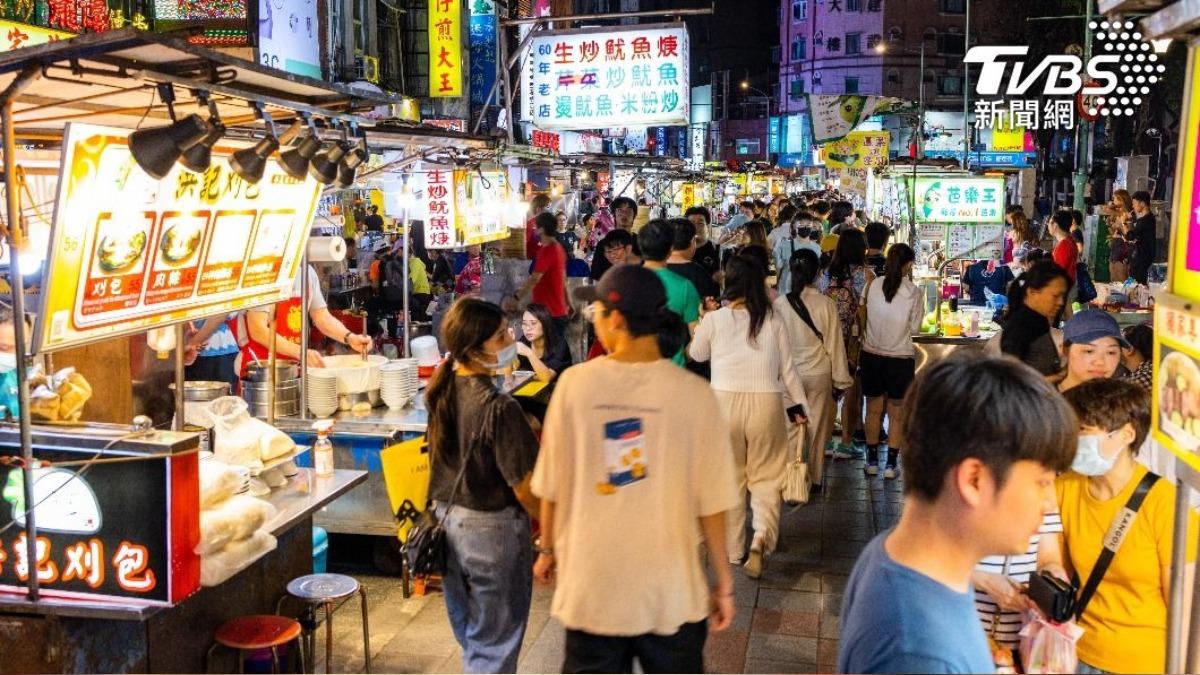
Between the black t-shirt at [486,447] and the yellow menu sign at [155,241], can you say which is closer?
the yellow menu sign at [155,241]

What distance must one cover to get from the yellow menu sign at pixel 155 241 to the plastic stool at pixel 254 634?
145 cm

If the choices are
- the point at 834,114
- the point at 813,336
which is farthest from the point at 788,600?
the point at 834,114

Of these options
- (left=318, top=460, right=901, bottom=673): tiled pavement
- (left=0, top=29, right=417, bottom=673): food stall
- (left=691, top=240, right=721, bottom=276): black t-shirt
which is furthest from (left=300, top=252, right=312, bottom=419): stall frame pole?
(left=691, top=240, right=721, bottom=276): black t-shirt

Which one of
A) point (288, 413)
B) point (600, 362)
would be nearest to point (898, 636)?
point (600, 362)

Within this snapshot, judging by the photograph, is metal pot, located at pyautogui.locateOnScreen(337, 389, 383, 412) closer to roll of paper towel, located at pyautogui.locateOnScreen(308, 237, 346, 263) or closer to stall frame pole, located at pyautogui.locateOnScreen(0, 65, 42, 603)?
roll of paper towel, located at pyautogui.locateOnScreen(308, 237, 346, 263)

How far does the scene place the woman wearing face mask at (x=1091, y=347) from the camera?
521 cm

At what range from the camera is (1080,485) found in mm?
3836

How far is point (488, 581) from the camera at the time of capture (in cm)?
472

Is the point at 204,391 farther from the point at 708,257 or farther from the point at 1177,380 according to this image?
the point at 708,257

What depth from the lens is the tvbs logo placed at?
47.3 ft

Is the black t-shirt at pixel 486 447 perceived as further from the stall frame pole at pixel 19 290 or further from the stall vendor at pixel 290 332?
the stall vendor at pixel 290 332

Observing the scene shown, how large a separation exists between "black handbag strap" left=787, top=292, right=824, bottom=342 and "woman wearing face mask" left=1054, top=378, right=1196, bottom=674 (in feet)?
15.9

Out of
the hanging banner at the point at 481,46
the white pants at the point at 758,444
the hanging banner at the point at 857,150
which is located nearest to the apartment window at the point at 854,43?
the hanging banner at the point at 857,150

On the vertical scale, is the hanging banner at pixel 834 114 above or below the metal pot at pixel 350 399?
above
